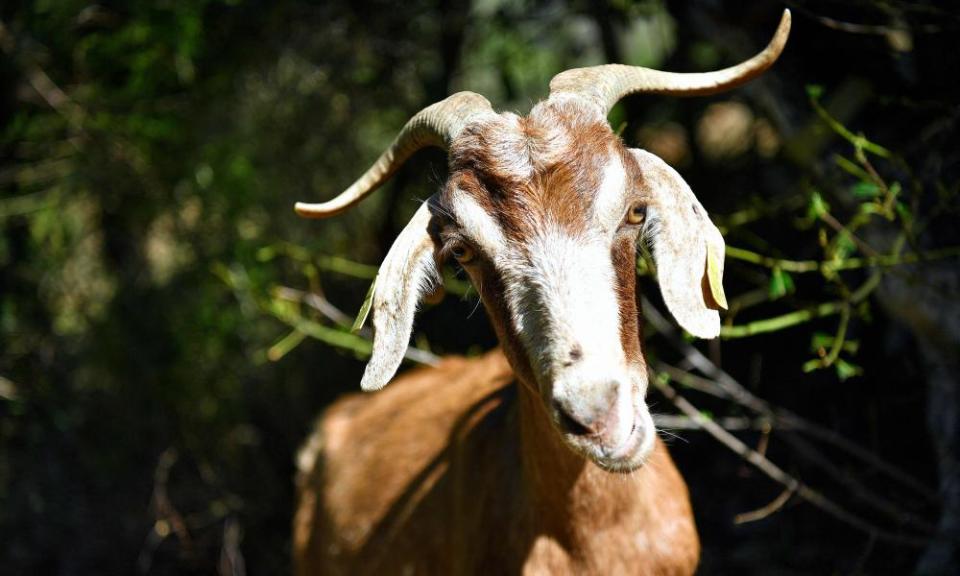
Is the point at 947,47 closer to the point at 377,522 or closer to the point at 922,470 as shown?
the point at 922,470

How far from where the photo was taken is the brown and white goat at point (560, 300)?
2.92 meters

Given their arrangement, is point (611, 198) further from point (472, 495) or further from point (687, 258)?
point (472, 495)

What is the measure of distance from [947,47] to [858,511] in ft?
8.38

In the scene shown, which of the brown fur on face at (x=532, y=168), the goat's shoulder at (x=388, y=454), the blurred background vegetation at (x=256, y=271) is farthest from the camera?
the blurred background vegetation at (x=256, y=271)

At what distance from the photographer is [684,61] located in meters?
7.63

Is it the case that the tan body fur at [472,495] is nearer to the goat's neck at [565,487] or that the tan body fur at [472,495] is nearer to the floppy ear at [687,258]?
the goat's neck at [565,487]

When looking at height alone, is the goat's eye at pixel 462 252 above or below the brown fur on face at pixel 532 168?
below

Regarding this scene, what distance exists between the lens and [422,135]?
11.8 ft

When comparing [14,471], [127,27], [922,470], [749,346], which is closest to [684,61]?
[749,346]

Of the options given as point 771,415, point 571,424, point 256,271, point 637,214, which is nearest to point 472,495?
point 571,424

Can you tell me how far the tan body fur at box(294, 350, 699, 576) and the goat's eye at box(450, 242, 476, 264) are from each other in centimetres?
56

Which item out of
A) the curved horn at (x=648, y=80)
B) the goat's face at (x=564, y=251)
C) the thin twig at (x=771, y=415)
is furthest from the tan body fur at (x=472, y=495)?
the curved horn at (x=648, y=80)

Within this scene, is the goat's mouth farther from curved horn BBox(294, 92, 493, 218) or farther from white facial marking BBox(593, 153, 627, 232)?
curved horn BBox(294, 92, 493, 218)

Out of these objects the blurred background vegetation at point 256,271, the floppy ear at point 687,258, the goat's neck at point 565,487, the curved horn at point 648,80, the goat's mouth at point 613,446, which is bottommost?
the blurred background vegetation at point 256,271
